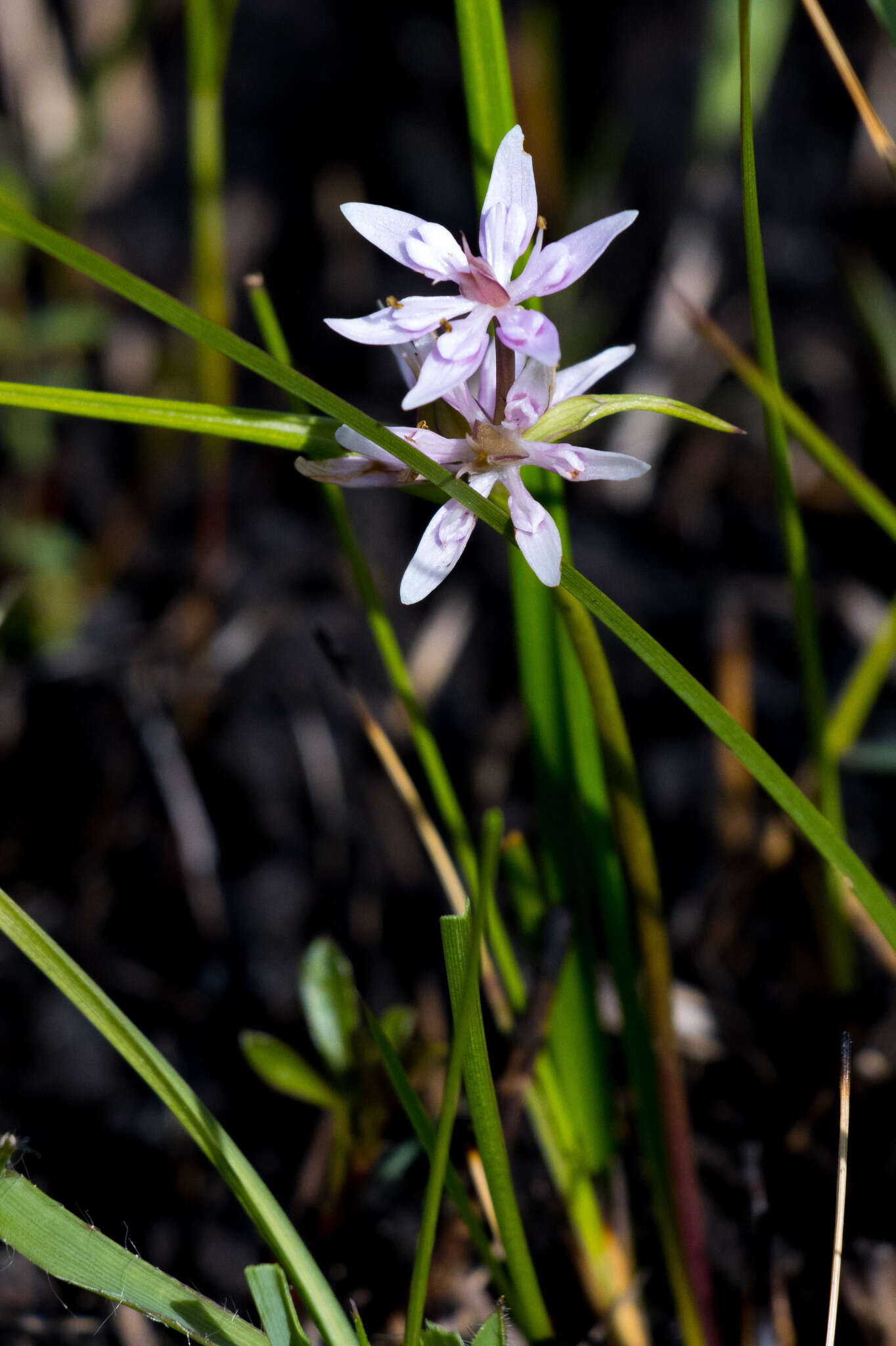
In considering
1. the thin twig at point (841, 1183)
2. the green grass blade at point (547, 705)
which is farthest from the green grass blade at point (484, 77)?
the thin twig at point (841, 1183)

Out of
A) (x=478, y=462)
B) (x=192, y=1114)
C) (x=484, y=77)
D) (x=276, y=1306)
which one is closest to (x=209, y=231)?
(x=484, y=77)

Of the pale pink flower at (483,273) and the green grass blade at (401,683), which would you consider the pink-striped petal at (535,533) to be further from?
the green grass blade at (401,683)

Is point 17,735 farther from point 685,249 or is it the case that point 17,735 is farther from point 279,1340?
point 685,249

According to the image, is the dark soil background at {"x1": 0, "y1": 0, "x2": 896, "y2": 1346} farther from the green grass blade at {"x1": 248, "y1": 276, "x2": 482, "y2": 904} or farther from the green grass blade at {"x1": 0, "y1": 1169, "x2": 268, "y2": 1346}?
the green grass blade at {"x1": 248, "y1": 276, "x2": 482, "y2": 904}

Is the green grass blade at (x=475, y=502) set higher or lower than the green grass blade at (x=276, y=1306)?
higher

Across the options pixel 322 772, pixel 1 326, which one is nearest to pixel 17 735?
pixel 322 772

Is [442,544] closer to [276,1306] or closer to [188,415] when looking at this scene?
[188,415]

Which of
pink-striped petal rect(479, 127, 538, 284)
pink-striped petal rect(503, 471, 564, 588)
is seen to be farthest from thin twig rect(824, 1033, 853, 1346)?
pink-striped petal rect(479, 127, 538, 284)
